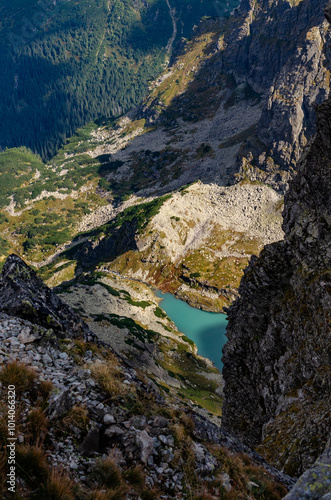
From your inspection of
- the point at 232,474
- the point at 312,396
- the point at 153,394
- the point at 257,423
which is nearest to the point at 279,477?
the point at 232,474

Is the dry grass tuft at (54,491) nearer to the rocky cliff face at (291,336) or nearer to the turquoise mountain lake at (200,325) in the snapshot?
the rocky cliff face at (291,336)

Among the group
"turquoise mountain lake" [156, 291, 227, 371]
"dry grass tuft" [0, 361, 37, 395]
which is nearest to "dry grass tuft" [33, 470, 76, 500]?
"dry grass tuft" [0, 361, 37, 395]

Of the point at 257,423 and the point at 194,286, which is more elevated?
the point at 257,423

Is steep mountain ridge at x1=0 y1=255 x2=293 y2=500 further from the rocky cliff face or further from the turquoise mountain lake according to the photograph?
the turquoise mountain lake

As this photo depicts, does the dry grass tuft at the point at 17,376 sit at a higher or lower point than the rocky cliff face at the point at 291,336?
higher

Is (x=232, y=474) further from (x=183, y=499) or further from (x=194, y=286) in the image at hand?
(x=194, y=286)

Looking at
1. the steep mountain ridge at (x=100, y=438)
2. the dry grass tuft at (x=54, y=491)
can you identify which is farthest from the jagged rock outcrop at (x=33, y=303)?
the dry grass tuft at (x=54, y=491)

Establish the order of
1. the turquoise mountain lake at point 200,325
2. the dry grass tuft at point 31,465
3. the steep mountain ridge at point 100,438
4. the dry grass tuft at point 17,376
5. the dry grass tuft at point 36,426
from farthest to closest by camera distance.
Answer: the turquoise mountain lake at point 200,325 → the dry grass tuft at point 17,376 → the dry grass tuft at point 36,426 → the steep mountain ridge at point 100,438 → the dry grass tuft at point 31,465
